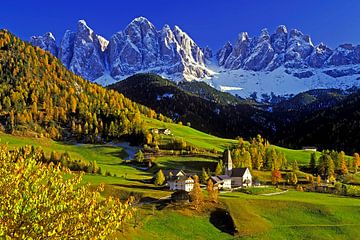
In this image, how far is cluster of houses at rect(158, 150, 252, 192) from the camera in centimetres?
13125

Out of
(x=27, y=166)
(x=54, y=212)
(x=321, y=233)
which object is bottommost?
(x=321, y=233)

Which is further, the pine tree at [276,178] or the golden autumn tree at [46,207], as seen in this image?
the pine tree at [276,178]

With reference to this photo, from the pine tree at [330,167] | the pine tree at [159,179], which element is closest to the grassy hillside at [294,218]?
the pine tree at [159,179]

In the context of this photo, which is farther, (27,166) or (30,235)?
(27,166)

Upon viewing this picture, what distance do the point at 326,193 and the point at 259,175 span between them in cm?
2891

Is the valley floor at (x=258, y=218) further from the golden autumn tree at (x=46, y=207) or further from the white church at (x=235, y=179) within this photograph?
the golden autumn tree at (x=46, y=207)

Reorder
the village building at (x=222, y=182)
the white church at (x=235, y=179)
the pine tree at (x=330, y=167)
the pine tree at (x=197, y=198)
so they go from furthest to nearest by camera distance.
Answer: the pine tree at (x=330, y=167) → the white church at (x=235, y=179) → the village building at (x=222, y=182) → the pine tree at (x=197, y=198)

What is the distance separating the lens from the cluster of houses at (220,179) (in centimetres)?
13125

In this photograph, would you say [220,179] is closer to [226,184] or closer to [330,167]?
→ [226,184]

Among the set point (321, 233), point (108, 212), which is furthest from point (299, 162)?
point (108, 212)

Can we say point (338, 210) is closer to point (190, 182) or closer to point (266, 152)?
point (190, 182)

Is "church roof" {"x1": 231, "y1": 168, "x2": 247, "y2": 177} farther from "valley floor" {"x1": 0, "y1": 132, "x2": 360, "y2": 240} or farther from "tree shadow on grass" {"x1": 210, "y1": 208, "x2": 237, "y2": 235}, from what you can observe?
"tree shadow on grass" {"x1": 210, "y1": 208, "x2": 237, "y2": 235}

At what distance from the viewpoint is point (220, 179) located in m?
138

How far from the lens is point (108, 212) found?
23203mm
